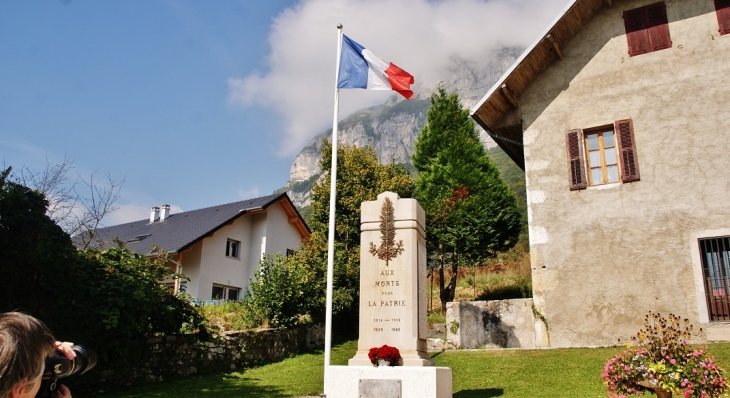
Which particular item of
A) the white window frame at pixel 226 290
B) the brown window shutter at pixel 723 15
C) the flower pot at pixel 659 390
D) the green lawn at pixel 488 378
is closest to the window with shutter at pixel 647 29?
the brown window shutter at pixel 723 15

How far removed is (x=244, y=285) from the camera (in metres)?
32.4

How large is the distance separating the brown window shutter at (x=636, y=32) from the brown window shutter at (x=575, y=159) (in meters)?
2.66

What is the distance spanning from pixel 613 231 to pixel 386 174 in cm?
1177

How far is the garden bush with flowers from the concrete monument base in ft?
9.11

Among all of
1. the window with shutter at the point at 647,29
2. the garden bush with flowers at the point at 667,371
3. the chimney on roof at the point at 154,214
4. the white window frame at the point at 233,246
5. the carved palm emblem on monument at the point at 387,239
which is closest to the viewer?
the garden bush with flowers at the point at 667,371

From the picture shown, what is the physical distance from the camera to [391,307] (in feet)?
34.9

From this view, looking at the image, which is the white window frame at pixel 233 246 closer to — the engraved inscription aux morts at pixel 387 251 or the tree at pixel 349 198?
the tree at pixel 349 198

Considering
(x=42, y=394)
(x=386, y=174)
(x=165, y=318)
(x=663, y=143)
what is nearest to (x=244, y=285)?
(x=386, y=174)

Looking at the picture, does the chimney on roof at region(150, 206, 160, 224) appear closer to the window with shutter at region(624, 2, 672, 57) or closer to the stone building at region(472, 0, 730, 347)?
the stone building at region(472, 0, 730, 347)

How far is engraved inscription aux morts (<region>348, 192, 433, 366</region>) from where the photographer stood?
10391 mm

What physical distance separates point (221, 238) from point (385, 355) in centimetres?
2287

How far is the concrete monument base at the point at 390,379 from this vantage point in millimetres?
9180

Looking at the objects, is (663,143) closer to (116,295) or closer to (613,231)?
(613,231)

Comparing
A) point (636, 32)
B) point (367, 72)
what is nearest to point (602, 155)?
point (636, 32)
